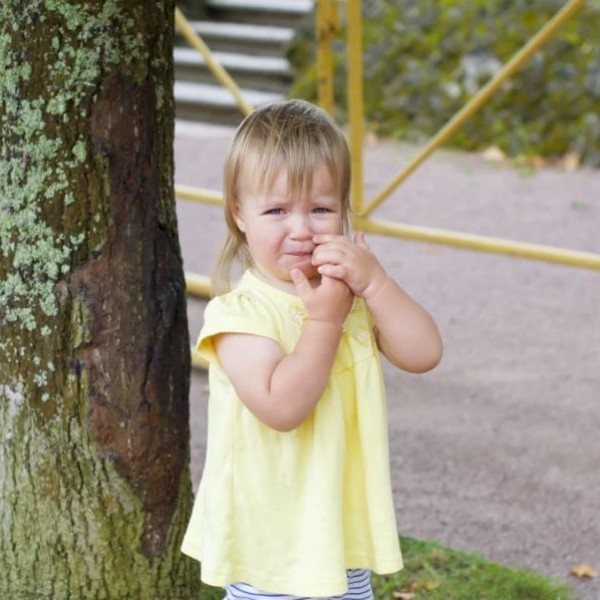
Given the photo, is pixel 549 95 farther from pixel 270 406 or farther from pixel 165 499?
pixel 270 406

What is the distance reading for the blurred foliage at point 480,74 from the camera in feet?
28.1

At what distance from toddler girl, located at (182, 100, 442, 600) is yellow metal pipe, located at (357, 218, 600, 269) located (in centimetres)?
229

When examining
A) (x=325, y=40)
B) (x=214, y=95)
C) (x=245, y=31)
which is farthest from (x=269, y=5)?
(x=325, y=40)

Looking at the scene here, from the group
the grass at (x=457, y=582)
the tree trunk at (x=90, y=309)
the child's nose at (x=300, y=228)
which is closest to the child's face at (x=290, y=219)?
the child's nose at (x=300, y=228)

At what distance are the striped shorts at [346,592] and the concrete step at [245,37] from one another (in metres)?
7.80

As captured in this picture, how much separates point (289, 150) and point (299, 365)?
0.39 metres

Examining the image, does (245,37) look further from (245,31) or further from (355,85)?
(355,85)

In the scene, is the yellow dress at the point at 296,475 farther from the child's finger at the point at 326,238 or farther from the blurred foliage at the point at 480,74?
the blurred foliage at the point at 480,74

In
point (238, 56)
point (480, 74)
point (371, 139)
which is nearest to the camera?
point (480, 74)

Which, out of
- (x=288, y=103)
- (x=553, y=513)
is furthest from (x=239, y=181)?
(x=553, y=513)

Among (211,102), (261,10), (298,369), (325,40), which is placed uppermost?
(261,10)

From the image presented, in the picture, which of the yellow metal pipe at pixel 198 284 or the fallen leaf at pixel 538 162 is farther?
the fallen leaf at pixel 538 162

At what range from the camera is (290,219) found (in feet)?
7.95

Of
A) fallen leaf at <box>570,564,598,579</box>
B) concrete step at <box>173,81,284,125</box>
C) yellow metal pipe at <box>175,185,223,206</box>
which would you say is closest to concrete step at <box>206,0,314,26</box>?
concrete step at <box>173,81,284,125</box>
